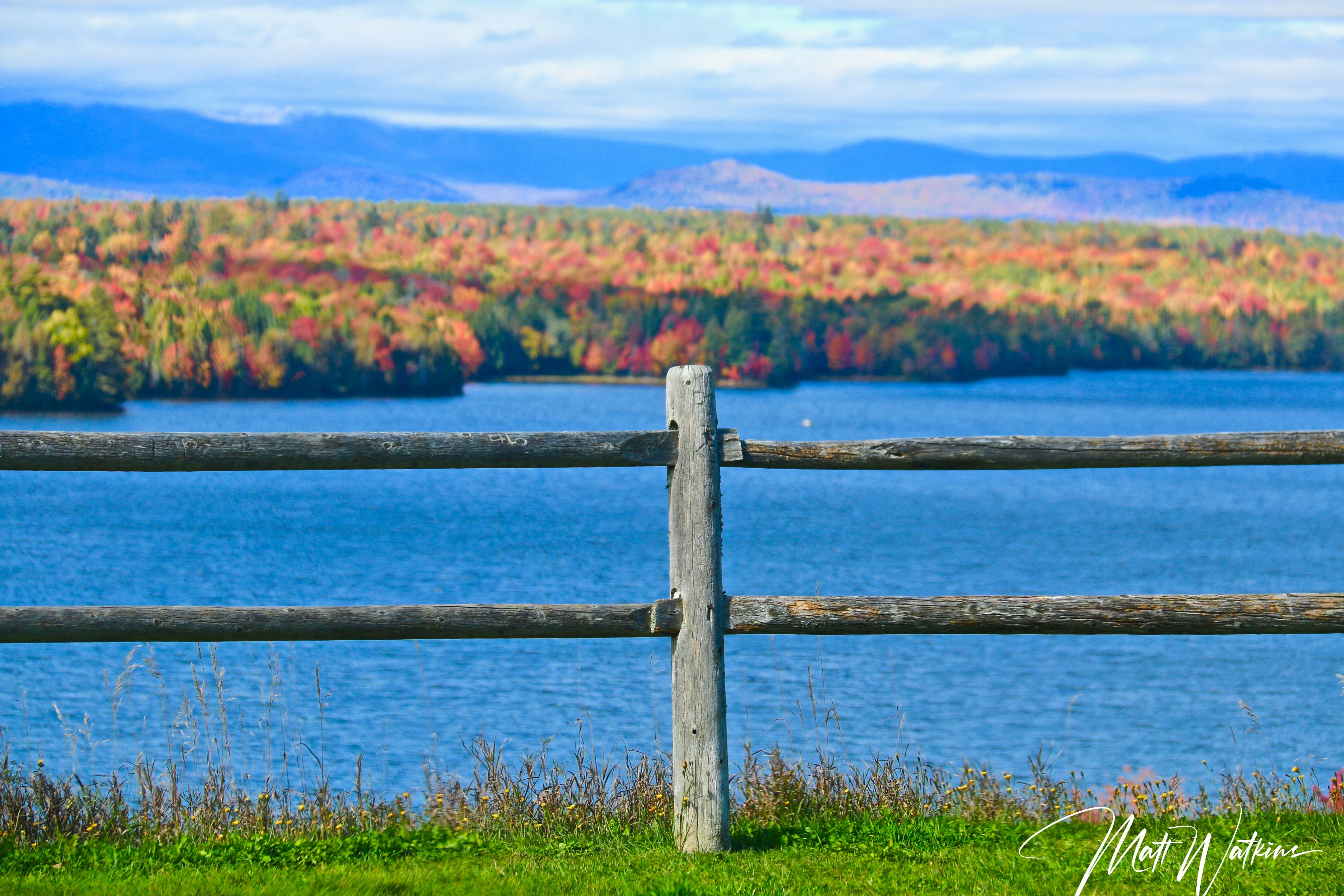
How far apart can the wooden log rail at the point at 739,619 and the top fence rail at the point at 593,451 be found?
438mm

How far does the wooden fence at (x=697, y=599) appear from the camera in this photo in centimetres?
408

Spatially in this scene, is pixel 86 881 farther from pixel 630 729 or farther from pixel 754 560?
pixel 754 560

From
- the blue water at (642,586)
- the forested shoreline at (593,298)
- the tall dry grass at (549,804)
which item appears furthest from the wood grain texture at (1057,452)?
the forested shoreline at (593,298)

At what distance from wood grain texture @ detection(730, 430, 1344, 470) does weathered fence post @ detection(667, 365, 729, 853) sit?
160 mm

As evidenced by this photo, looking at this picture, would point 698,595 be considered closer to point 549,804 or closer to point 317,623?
point 549,804

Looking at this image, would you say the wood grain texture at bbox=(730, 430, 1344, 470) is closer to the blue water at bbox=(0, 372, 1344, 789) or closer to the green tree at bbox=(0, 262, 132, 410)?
the blue water at bbox=(0, 372, 1344, 789)

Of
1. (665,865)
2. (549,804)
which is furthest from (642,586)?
(665,865)

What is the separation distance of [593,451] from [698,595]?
0.57 metres

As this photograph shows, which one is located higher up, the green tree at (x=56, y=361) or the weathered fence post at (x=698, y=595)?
the green tree at (x=56, y=361)

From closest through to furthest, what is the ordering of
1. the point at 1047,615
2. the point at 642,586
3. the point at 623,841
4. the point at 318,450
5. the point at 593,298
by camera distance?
the point at 318,450, the point at 1047,615, the point at 623,841, the point at 642,586, the point at 593,298

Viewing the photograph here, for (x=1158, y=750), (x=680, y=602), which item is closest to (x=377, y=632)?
(x=680, y=602)

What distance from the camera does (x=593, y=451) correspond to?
13.7 ft

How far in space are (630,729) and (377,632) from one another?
863 cm

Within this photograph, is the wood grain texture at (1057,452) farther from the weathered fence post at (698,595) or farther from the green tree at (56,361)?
the green tree at (56,361)
